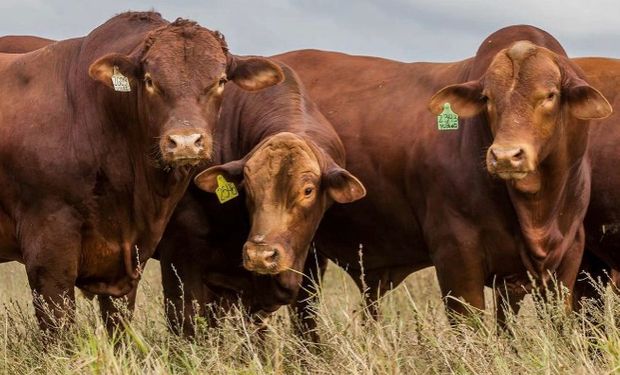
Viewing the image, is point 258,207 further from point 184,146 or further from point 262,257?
point 184,146

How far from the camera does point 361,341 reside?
6898 mm

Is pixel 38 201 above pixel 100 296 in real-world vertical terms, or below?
above

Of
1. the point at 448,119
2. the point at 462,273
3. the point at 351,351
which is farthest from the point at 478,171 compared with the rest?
the point at 351,351

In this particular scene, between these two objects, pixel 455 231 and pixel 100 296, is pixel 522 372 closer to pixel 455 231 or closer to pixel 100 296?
pixel 455 231

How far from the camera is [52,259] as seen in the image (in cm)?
775

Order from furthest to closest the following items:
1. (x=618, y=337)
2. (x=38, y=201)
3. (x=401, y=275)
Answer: (x=401, y=275), (x=38, y=201), (x=618, y=337)

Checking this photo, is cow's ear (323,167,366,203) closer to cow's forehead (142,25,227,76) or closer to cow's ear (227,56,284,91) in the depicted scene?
cow's ear (227,56,284,91)

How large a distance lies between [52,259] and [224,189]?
Result: 1.14m

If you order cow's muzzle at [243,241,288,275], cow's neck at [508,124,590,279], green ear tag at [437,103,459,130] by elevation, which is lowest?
cow's muzzle at [243,241,288,275]

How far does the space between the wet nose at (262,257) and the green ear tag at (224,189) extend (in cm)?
57

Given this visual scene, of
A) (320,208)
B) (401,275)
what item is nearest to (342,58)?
(401,275)

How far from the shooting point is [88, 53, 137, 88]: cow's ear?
25.2 ft

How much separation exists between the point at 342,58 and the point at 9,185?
327cm

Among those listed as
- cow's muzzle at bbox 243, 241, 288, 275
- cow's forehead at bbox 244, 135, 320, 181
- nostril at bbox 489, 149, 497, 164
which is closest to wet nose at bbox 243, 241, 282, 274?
cow's muzzle at bbox 243, 241, 288, 275
